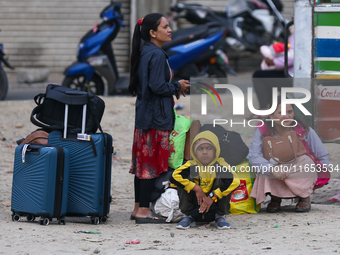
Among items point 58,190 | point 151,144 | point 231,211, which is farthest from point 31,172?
point 231,211

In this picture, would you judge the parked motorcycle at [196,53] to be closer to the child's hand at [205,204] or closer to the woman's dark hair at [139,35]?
the woman's dark hair at [139,35]

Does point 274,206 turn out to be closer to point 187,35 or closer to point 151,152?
point 151,152

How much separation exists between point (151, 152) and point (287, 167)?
1132 mm

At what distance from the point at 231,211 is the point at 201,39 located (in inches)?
202

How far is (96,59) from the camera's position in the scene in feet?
28.2

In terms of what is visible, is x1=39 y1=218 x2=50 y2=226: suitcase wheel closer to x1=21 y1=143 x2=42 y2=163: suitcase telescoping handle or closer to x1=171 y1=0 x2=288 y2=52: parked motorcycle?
x1=21 y1=143 x2=42 y2=163: suitcase telescoping handle

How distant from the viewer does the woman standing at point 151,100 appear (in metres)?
3.99

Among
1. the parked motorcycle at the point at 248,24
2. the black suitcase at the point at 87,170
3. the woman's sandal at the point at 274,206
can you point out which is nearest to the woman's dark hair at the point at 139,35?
the black suitcase at the point at 87,170

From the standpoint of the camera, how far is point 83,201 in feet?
13.3

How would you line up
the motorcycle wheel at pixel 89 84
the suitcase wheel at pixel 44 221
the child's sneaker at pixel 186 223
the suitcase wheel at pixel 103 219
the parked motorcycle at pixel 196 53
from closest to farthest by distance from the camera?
the suitcase wheel at pixel 44 221
the child's sneaker at pixel 186 223
the suitcase wheel at pixel 103 219
the motorcycle wheel at pixel 89 84
the parked motorcycle at pixel 196 53

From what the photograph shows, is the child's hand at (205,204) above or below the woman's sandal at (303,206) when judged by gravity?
above

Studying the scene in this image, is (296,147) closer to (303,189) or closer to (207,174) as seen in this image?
(303,189)

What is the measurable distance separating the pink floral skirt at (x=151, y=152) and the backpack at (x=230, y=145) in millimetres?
441

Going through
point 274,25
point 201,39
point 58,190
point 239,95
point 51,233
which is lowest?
point 51,233
